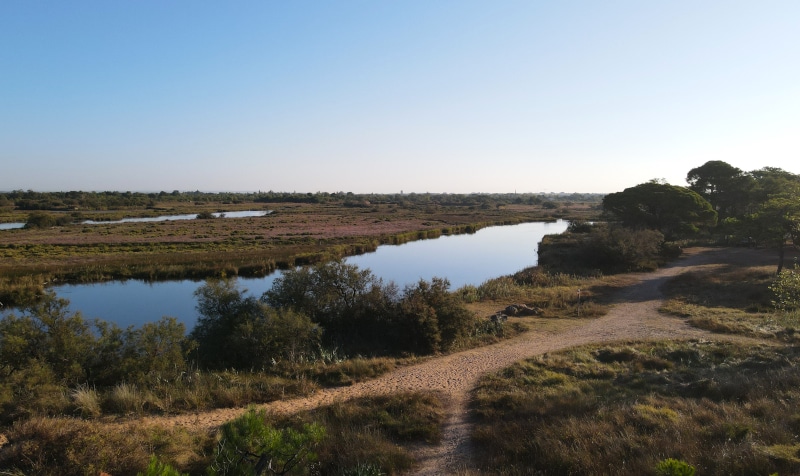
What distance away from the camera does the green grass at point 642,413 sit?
6.02 m

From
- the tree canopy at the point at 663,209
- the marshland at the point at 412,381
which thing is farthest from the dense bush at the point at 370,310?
the tree canopy at the point at 663,209

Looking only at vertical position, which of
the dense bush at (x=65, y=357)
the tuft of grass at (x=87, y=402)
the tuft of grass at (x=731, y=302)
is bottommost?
the tuft of grass at (x=731, y=302)

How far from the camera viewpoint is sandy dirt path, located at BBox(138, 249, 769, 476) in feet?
26.3

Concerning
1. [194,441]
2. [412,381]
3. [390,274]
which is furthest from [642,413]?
[390,274]

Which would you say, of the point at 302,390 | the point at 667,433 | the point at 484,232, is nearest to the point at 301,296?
the point at 302,390

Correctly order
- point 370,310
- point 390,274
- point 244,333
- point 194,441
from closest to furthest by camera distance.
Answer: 1. point 194,441
2. point 244,333
3. point 370,310
4. point 390,274

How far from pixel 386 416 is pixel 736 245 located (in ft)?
151

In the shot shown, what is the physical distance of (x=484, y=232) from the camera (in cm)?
7088

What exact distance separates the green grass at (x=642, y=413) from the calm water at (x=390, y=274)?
15.3 meters

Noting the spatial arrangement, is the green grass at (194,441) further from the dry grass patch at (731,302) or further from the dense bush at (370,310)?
the dry grass patch at (731,302)

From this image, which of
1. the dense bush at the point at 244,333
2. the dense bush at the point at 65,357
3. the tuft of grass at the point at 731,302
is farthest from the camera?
the tuft of grass at the point at 731,302

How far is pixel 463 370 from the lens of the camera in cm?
1291

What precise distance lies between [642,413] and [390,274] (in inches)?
1064

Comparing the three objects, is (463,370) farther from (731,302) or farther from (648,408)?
(731,302)
